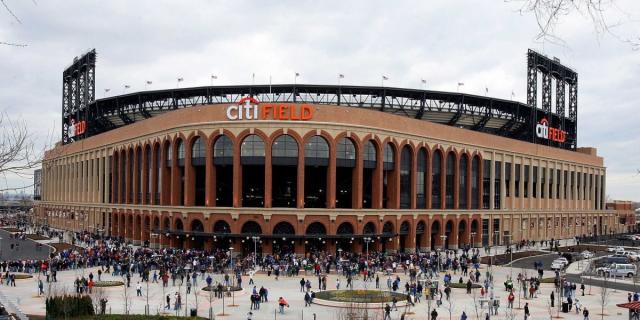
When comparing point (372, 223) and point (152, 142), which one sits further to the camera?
point (152, 142)

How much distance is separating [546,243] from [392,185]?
3763cm

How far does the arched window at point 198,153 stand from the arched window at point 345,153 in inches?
674

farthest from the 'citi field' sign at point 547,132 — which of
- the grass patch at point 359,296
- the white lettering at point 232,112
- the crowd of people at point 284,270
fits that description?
the grass patch at point 359,296

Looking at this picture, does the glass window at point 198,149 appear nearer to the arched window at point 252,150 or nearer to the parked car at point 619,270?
the arched window at point 252,150

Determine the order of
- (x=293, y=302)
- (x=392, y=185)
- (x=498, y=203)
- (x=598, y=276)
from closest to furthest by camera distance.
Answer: (x=293, y=302)
(x=598, y=276)
(x=392, y=185)
(x=498, y=203)

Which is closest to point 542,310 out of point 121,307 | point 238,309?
point 238,309

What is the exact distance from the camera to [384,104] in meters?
103

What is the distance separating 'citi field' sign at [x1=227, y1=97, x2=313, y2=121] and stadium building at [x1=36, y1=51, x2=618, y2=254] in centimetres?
12

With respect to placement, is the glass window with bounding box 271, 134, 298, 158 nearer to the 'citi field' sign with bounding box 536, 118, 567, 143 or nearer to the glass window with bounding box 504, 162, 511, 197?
the glass window with bounding box 504, 162, 511, 197

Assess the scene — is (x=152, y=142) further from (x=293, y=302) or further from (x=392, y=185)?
(x=293, y=302)

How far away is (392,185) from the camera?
84.9 m

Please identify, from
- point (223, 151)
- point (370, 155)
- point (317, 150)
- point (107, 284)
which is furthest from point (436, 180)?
point (107, 284)

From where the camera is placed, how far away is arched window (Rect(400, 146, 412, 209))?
85750 mm

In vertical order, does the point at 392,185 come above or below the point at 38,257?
above
